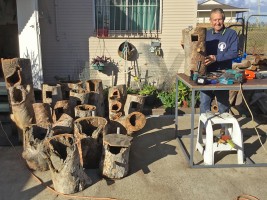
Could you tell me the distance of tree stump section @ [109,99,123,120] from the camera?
5.03 m

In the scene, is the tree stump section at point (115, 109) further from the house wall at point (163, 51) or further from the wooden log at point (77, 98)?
the house wall at point (163, 51)

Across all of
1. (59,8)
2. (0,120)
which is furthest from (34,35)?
(0,120)

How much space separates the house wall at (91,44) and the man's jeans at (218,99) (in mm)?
2579

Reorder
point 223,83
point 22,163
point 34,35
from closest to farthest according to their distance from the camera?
point 223,83
point 22,163
point 34,35

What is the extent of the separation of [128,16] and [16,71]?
306cm

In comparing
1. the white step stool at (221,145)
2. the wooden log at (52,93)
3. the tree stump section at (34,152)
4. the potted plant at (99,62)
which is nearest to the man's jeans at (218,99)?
the white step stool at (221,145)

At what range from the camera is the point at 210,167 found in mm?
3893

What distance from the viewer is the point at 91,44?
22.7 feet

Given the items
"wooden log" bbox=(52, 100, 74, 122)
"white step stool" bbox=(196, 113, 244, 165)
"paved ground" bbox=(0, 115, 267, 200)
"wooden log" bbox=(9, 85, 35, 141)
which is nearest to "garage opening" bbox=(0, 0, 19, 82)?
"wooden log" bbox=(9, 85, 35, 141)

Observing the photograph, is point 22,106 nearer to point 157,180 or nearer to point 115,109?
point 115,109

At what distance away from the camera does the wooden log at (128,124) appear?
15.5 ft

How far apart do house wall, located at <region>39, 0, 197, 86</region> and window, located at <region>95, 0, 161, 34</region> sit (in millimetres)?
184

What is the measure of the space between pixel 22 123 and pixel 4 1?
4.65 m

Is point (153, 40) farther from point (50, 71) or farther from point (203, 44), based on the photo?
point (203, 44)
